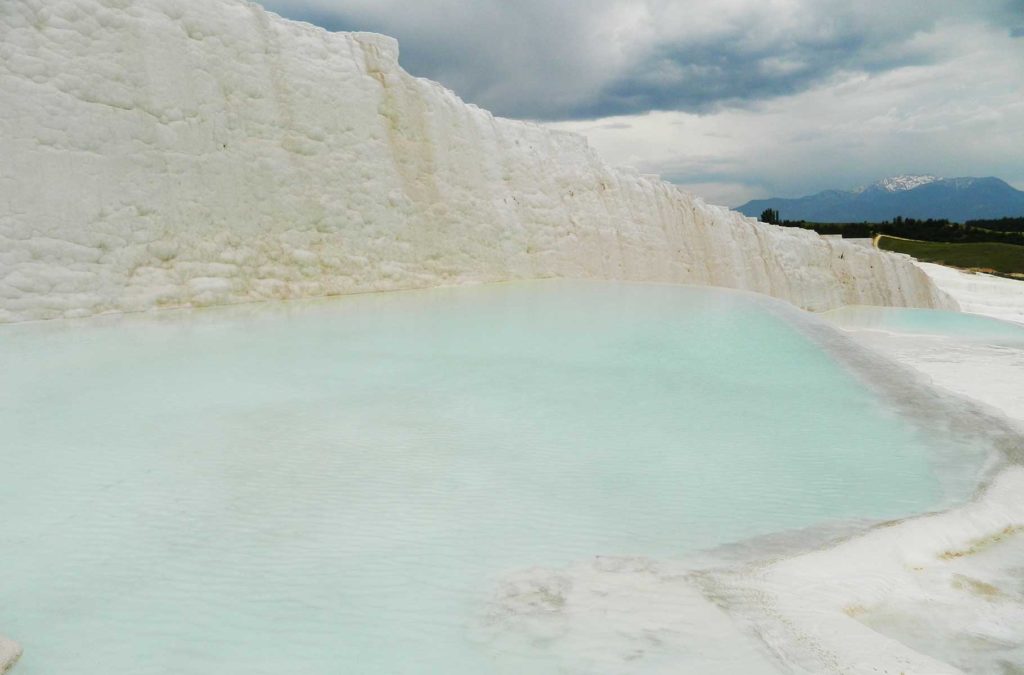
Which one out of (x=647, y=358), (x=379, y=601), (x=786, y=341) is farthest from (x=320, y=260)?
(x=379, y=601)

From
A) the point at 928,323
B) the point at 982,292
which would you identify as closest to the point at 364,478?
the point at 928,323

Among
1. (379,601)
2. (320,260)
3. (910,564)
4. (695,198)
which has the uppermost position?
(695,198)

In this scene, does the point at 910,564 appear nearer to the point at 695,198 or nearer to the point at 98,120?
the point at 98,120

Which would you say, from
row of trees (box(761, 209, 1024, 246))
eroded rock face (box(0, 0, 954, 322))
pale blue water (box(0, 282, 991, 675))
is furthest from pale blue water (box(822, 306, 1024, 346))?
row of trees (box(761, 209, 1024, 246))

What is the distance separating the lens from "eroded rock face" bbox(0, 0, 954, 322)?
28.7ft

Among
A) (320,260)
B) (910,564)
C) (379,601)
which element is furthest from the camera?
(320,260)

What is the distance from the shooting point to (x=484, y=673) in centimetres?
231

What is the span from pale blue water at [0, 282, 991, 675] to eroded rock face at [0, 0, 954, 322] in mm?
1992

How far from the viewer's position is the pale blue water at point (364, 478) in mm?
2572

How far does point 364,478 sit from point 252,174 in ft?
26.5

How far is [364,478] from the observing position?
12.9 feet

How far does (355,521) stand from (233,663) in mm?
1105

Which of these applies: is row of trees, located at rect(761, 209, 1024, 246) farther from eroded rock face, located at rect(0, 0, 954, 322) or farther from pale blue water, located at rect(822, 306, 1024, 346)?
eroded rock face, located at rect(0, 0, 954, 322)

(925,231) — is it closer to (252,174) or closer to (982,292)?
(982,292)
